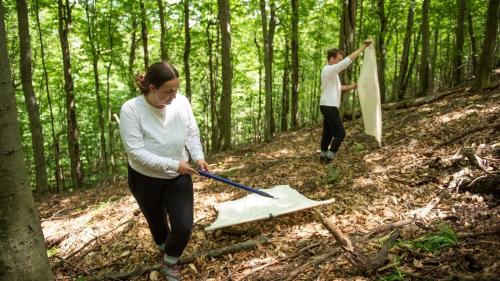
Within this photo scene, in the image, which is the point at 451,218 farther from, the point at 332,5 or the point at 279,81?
the point at 279,81

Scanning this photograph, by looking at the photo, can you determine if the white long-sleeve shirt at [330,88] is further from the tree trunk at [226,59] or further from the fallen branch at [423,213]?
the tree trunk at [226,59]

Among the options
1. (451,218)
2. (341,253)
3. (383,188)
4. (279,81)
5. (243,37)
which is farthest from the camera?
(279,81)

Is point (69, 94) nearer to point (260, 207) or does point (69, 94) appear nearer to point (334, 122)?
point (334, 122)

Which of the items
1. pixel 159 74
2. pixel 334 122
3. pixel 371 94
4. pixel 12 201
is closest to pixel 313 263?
pixel 159 74

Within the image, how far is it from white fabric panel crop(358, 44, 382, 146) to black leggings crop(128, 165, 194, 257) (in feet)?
12.1

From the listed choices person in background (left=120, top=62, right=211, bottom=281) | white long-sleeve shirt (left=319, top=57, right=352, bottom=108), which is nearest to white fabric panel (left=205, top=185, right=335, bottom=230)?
person in background (left=120, top=62, right=211, bottom=281)

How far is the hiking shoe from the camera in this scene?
2635 millimetres

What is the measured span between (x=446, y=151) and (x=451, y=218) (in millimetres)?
2065

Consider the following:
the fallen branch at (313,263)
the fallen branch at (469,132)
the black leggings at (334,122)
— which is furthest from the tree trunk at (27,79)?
the fallen branch at (469,132)

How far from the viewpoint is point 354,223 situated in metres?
3.11

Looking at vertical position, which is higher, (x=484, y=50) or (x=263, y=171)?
(x=484, y=50)

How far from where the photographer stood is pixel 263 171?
5.91 metres

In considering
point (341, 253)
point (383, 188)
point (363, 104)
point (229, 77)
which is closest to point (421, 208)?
point (383, 188)

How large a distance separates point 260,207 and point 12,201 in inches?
94.5
